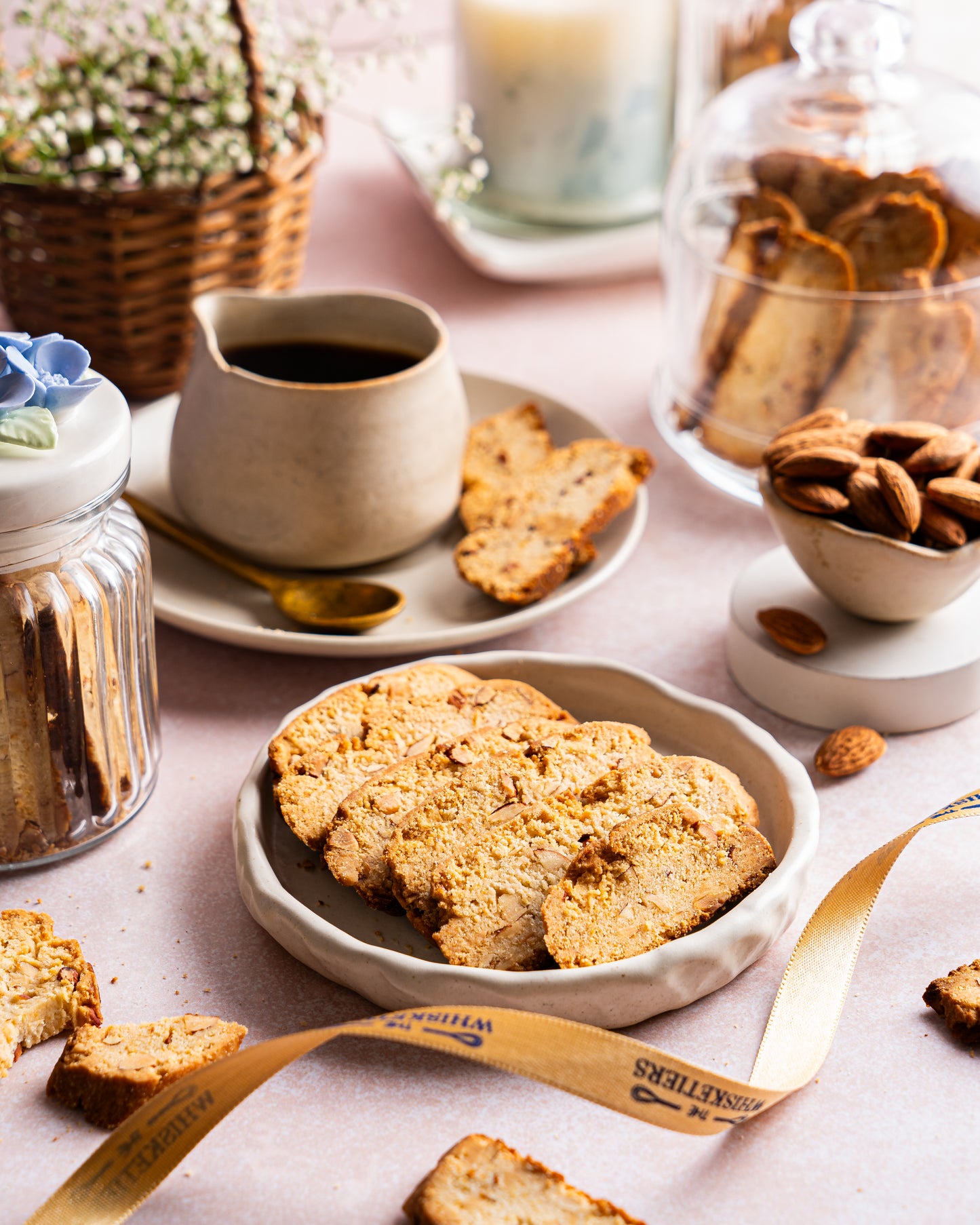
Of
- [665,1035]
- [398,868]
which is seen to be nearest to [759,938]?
[665,1035]

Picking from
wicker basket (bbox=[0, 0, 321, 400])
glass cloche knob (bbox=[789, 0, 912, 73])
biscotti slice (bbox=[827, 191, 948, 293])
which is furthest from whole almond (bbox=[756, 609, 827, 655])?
wicker basket (bbox=[0, 0, 321, 400])

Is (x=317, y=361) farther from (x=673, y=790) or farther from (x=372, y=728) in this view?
Answer: (x=673, y=790)

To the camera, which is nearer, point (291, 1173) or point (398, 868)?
point (291, 1173)

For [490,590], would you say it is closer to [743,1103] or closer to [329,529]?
[329,529]

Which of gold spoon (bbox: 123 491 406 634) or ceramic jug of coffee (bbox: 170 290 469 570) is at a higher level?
ceramic jug of coffee (bbox: 170 290 469 570)

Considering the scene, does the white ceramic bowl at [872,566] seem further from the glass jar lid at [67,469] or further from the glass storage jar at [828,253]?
the glass jar lid at [67,469]

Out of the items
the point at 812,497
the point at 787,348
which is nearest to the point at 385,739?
the point at 812,497

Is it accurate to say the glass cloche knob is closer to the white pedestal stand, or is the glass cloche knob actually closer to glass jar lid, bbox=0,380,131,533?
the white pedestal stand

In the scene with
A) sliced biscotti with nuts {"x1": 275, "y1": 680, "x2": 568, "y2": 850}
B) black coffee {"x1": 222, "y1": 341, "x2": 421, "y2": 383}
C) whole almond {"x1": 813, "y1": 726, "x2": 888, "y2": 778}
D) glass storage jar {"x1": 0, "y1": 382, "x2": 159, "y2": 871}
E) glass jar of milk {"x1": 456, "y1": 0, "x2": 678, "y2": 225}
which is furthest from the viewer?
glass jar of milk {"x1": 456, "y1": 0, "x2": 678, "y2": 225}
